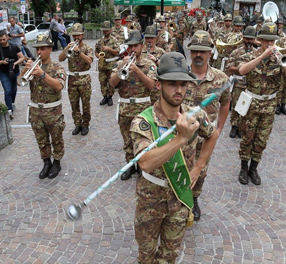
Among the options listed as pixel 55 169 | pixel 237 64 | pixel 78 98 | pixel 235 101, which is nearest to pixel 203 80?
pixel 237 64

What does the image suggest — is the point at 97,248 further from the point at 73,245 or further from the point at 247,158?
the point at 247,158

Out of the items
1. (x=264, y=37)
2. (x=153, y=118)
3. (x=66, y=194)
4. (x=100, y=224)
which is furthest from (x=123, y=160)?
(x=153, y=118)

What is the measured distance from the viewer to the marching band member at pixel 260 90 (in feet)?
16.4

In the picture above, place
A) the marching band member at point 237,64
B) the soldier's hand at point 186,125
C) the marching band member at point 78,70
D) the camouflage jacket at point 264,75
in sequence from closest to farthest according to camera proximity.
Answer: the soldier's hand at point 186,125 → the camouflage jacket at point 264,75 → the marching band member at point 237,64 → the marching band member at point 78,70

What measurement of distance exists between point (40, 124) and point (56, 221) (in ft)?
5.55

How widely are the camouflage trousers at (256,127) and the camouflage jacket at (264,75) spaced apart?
0.64 ft

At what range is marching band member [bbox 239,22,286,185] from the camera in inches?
197

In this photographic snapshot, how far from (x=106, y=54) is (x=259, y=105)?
5.41m

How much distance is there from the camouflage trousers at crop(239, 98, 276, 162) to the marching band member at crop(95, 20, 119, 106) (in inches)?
183

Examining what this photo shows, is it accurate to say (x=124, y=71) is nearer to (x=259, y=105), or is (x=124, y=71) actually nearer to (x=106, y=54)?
(x=259, y=105)

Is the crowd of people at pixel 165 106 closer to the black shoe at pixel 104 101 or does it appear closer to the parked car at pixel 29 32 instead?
the black shoe at pixel 104 101

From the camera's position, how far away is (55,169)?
19.7 feet

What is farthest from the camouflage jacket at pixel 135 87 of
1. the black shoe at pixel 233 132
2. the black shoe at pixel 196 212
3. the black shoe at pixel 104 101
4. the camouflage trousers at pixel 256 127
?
the black shoe at pixel 104 101

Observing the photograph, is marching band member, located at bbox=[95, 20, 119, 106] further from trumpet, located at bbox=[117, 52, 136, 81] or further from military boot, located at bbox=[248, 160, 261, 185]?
military boot, located at bbox=[248, 160, 261, 185]
